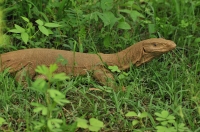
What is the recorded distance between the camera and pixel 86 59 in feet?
15.2

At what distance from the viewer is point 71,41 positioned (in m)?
5.00

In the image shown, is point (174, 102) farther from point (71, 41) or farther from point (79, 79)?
point (71, 41)

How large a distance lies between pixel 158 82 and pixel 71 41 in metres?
1.08

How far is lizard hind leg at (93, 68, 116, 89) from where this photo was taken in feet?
14.6

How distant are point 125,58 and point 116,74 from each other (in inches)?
7.4

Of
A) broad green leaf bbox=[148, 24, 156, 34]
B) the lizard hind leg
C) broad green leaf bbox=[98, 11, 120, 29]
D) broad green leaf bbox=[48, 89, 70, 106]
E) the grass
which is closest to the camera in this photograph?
broad green leaf bbox=[48, 89, 70, 106]

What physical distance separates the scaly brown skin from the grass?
10 cm

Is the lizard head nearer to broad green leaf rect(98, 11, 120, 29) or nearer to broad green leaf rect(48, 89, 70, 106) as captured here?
broad green leaf rect(98, 11, 120, 29)

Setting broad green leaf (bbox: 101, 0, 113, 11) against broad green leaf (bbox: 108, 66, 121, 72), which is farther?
broad green leaf (bbox: 101, 0, 113, 11)

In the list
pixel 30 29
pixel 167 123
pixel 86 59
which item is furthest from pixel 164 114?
pixel 30 29

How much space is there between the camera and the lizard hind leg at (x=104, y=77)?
4.44 m

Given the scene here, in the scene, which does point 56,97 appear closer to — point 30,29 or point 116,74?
point 116,74

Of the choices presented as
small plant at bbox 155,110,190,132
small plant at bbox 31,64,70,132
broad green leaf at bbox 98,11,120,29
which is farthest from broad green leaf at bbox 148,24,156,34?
small plant at bbox 31,64,70,132

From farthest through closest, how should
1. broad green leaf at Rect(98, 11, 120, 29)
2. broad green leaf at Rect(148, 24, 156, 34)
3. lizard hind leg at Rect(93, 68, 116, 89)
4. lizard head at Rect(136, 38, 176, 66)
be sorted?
broad green leaf at Rect(148, 24, 156, 34) < broad green leaf at Rect(98, 11, 120, 29) < lizard head at Rect(136, 38, 176, 66) < lizard hind leg at Rect(93, 68, 116, 89)
